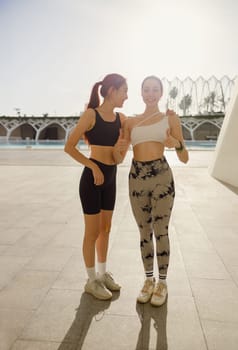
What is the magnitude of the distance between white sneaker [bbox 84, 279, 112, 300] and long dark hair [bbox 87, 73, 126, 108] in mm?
1545

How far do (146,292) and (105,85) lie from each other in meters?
1.78

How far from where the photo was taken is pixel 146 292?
7.85 feet

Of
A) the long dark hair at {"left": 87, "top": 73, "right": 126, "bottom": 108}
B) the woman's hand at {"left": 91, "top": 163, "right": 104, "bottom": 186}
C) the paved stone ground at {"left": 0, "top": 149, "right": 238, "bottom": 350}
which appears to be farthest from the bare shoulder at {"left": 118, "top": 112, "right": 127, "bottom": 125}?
the paved stone ground at {"left": 0, "top": 149, "right": 238, "bottom": 350}

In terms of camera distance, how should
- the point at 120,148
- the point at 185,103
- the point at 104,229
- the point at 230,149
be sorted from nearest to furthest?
the point at 120,148 < the point at 104,229 < the point at 230,149 < the point at 185,103

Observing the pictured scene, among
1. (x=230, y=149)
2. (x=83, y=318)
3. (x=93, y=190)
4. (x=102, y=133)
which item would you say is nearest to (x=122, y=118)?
(x=102, y=133)

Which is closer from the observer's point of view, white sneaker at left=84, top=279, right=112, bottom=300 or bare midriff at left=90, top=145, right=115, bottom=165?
bare midriff at left=90, top=145, right=115, bottom=165

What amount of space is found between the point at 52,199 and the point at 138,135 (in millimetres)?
4474

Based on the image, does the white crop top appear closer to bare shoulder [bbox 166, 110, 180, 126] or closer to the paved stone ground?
bare shoulder [bbox 166, 110, 180, 126]

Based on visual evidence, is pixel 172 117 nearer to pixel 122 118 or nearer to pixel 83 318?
pixel 122 118

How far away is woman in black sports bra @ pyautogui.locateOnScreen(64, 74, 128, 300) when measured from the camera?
2.20 meters

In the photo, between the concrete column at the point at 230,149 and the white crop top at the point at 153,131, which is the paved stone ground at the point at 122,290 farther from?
the concrete column at the point at 230,149

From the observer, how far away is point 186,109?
62.6m

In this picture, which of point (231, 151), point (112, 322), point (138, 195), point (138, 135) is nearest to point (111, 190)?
point (138, 195)

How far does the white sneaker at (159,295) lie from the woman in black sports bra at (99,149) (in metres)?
0.38
